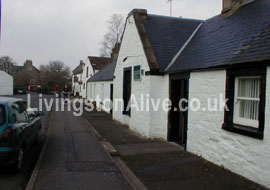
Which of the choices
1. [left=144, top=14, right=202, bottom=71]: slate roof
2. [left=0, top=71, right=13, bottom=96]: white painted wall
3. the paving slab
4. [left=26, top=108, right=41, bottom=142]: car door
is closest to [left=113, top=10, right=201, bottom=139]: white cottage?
[left=144, top=14, right=202, bottom=71]: slate roof

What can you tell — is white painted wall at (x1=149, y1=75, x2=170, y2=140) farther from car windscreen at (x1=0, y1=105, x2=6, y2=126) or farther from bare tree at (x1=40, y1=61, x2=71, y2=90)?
bare tree at (x1=40, y1=61, x2=71, y2=90)

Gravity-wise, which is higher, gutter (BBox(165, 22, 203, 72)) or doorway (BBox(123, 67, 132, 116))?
gutter (BBox(165, 22, 203, 72))

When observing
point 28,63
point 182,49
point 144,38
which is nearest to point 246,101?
point 182,49

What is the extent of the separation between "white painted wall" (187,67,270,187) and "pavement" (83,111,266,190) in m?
0.23

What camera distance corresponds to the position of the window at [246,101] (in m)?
5.33

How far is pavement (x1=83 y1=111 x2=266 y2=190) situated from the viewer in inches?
209

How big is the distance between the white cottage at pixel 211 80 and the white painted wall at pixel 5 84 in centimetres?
4247

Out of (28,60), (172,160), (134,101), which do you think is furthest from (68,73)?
(172,160)

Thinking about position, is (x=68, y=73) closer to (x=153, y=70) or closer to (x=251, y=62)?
(x=153, y=70)

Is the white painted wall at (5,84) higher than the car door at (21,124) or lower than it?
higher

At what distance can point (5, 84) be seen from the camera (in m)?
48.4

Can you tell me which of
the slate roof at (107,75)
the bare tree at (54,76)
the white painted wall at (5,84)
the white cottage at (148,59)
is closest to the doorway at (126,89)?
the white cottage at (148,59)

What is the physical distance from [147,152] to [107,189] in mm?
3353

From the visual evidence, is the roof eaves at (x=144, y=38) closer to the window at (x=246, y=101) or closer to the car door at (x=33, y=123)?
the window at (x=246, y=101)
